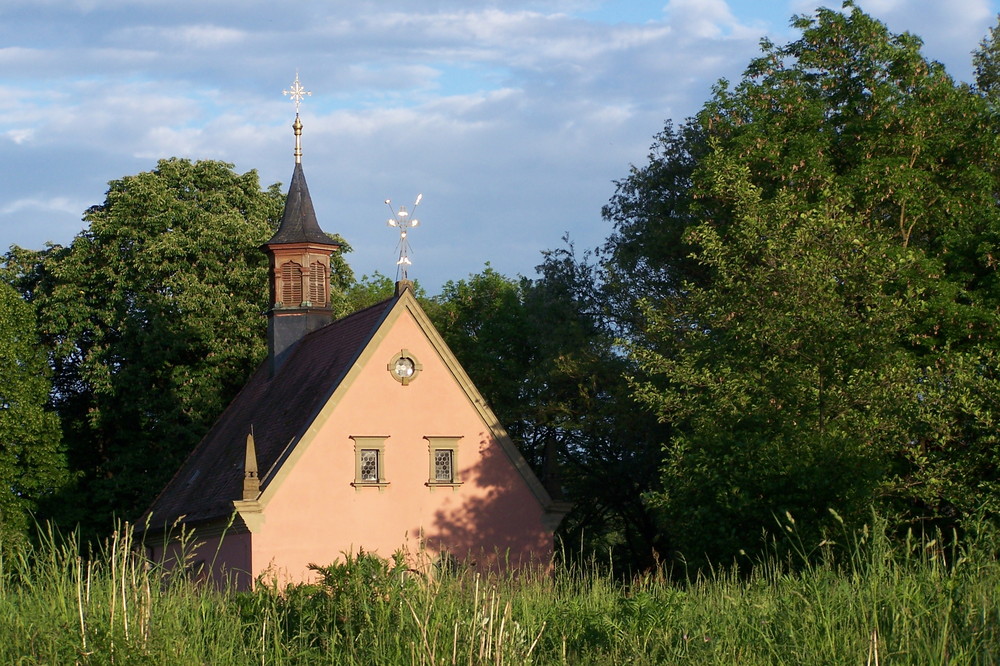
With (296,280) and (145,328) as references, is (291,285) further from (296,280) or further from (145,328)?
(145,328)

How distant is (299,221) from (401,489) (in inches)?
405

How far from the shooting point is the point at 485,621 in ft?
24.3

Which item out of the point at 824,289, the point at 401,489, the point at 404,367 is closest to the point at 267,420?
the point at 404,367

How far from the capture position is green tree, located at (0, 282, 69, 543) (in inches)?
1468

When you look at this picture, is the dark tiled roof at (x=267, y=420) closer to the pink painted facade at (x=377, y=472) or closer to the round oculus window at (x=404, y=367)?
the pink painted facade at (x=377, y=472)

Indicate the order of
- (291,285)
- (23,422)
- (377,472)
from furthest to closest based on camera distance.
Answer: (23,422) → (291,285) → (377,472)

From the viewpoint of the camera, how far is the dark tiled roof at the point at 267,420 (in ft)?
97.5

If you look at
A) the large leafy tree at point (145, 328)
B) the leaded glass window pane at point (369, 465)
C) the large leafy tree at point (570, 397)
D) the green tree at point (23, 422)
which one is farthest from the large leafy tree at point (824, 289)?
the green tree at point (23, 422)

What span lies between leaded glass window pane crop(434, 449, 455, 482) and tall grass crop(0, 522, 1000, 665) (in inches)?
799

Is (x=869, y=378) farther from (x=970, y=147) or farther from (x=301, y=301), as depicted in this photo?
(x=301, y=301)

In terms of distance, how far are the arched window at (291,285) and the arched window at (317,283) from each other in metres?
0.33

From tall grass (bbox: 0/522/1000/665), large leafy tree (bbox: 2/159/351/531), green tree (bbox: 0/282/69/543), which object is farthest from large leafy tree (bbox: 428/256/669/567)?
tall grass (bbox: 0/522/1000/665)

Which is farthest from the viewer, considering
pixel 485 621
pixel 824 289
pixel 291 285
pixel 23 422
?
pixel 23 422

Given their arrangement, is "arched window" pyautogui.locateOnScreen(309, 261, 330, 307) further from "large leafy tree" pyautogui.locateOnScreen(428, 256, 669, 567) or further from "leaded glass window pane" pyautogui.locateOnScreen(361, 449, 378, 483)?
"leaded glass window pane" pyautogui.locateOnScreen(361, 449, 378, 483)
